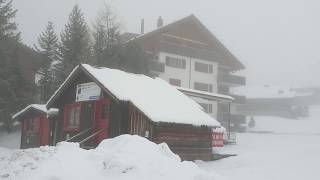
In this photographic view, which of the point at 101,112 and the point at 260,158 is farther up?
the point at 101,112

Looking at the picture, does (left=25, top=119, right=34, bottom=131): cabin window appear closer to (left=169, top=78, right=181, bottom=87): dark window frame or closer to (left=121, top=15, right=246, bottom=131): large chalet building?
(left=121, top=15, right=246, bottom=131): large chalet building

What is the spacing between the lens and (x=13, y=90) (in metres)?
40.6

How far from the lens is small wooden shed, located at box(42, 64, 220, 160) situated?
21609mm

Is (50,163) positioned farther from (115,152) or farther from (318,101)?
(318,101)

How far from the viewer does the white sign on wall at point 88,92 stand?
77.9 feet

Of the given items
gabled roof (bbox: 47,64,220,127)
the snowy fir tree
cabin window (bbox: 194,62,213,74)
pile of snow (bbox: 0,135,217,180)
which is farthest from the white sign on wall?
cabin window (bbox: 194,62,213,74)

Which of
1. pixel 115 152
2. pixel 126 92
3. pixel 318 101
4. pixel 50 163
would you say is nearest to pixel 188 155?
pixel 126 92

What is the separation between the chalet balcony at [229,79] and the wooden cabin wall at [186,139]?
31411 mm

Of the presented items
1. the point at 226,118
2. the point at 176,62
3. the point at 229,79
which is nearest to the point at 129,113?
the point at 176,62

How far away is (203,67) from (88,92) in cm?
3176

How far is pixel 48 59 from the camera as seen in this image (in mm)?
45156

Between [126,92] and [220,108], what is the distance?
32.5 metres

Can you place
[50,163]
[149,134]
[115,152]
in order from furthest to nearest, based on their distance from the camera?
1. [149,134]
2. [115,152]
3. [50,163]

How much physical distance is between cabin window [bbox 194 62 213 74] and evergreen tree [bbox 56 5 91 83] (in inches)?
534
